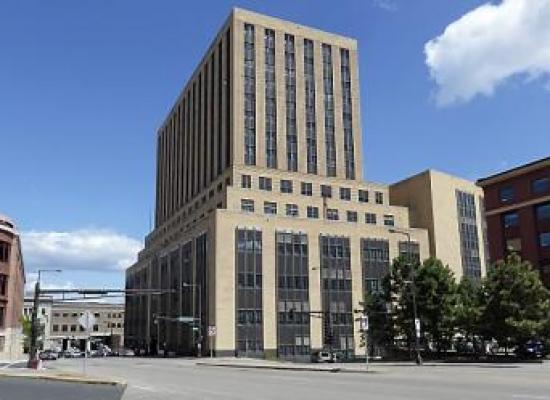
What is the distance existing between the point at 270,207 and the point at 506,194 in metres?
37.6

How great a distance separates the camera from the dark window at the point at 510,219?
239 feet

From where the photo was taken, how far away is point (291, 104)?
109375 millimetres

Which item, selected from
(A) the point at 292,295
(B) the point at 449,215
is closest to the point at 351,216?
(B) the point at 449,215

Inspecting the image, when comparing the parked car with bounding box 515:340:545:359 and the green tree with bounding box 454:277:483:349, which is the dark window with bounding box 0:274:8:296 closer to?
the green tree with bounding box 454:277:483:349

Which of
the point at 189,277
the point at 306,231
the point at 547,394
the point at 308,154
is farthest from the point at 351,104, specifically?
the point at 547,394

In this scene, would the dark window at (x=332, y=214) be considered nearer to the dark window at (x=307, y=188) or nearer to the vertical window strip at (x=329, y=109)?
the dark window at (x=307, y=188)

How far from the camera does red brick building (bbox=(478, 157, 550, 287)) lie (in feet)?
228

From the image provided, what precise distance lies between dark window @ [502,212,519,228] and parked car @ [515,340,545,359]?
20.5 m

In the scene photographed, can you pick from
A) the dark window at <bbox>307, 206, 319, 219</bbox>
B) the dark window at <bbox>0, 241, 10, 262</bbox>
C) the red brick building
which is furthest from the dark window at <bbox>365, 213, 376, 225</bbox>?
the dark window at <bbox>0, 241, 10, 262</bbox>

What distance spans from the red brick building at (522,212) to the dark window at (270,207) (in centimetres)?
3373

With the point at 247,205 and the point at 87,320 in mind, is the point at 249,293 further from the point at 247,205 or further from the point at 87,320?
the point at 87,320

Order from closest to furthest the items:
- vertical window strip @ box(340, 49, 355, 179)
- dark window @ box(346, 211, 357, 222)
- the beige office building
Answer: the beige office building < dark window @ box(346, 211, 357, 222) < vertical window strip @ box(340, 49, 355, 179)

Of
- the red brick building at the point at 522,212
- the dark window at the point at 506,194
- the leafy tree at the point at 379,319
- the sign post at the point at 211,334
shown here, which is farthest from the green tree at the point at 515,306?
the sign post at the point at 211,334

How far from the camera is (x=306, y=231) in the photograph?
97.6 m
